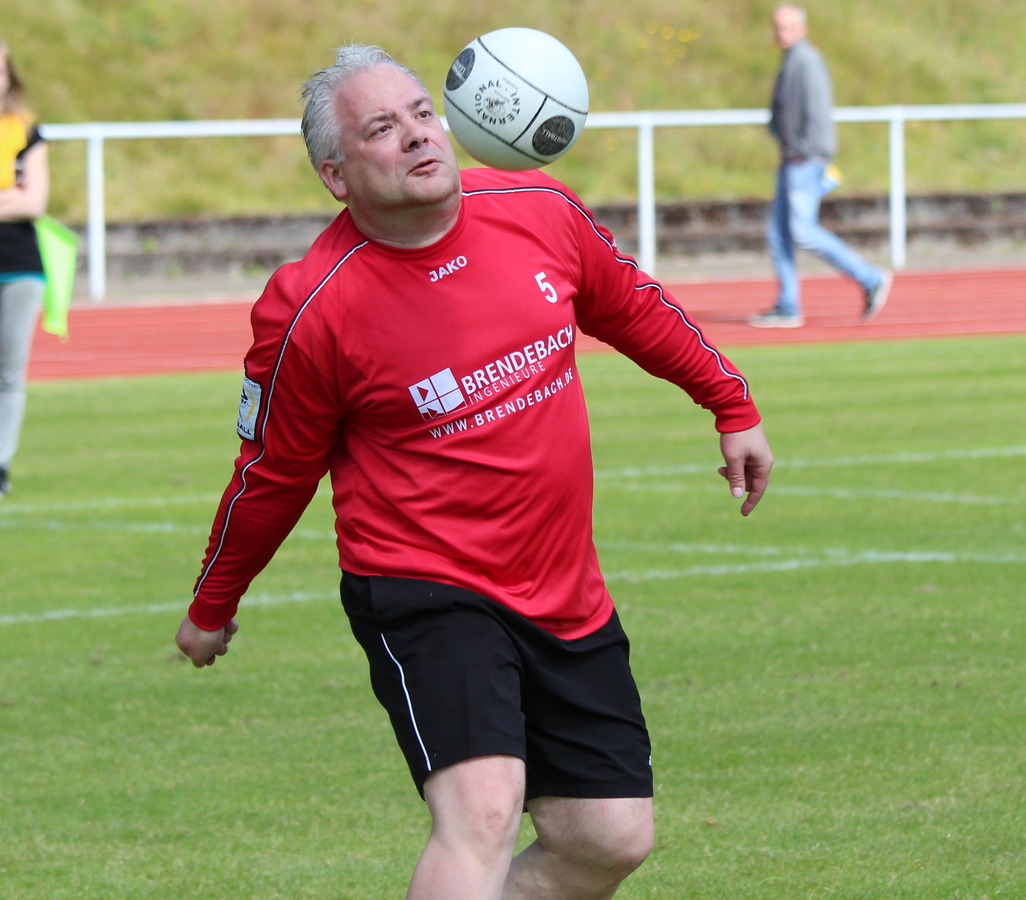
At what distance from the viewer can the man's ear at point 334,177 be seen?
13.0ft

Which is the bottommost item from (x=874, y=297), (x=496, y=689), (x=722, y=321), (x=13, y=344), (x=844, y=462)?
(x=722, y=321)

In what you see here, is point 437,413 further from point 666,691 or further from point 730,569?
point 730,569

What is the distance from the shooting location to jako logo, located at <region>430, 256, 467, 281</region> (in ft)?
12.8

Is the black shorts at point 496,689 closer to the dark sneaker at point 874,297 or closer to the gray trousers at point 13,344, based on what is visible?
the gray trousers at point 13,344

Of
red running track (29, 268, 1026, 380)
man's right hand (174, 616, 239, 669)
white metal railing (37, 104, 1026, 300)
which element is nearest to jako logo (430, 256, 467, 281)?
man's right hand (174, 616, 239, 669)

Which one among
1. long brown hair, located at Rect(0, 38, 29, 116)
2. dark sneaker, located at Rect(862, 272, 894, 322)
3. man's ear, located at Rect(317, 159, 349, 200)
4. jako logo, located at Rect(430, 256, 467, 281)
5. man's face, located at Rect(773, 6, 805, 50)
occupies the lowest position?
dark sneaker, located at Rect(862, 272, 894, 322)

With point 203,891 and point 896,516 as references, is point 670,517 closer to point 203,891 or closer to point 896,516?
point 896,516

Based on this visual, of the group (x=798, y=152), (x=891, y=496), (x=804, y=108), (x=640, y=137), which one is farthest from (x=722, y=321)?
(x=891, y=496)

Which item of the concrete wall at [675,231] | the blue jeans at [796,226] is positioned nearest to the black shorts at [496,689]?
the blue jeans at [796,226]

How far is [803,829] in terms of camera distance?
16.4 ft

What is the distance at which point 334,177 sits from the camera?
398 cm

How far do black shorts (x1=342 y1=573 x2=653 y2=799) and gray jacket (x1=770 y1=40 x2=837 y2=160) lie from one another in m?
14.2

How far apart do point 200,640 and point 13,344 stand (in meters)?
6.27

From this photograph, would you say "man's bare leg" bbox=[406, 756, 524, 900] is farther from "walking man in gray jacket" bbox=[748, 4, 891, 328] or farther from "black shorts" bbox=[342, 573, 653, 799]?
"walking man in gray jacket" bbox=[748, 4, 891, 328]
